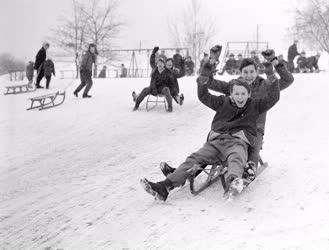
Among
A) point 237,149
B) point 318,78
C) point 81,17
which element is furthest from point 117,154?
point 81,17

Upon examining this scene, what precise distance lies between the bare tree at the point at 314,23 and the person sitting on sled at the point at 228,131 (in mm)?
27258

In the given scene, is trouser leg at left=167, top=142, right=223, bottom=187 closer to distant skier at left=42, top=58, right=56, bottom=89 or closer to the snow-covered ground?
the snow-covered ground

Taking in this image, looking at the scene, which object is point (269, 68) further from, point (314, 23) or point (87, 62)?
point (314, 23)

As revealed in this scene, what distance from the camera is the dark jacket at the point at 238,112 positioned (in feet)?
16.4

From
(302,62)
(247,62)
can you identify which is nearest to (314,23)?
(302,62)

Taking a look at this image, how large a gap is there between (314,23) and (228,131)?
27963 mm

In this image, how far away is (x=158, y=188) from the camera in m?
4.69

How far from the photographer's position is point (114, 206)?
489 cm

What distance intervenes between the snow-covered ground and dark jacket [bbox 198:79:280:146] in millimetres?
641

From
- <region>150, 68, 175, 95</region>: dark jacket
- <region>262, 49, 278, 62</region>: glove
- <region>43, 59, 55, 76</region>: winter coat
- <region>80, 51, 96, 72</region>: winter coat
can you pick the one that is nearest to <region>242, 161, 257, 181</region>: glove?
<region>262, 49, 278, 62</region>: glove

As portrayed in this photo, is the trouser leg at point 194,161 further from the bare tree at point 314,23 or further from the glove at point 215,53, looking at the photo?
the bare tree at point 314,23

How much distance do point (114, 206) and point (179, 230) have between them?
3.40 feet

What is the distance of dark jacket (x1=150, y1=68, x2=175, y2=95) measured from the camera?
11.1m

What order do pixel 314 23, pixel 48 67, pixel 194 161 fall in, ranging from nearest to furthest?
pixel 194 161, pixel 48 67, pixel 314 23
